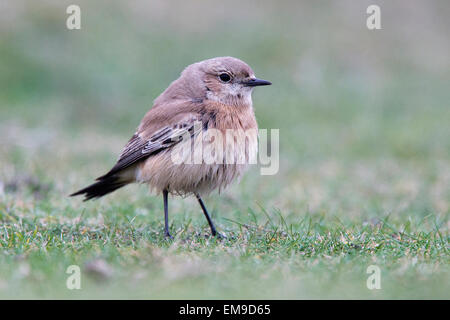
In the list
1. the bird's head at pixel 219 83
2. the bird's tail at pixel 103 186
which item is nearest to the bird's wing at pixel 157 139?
the bird's tail at pixel 103 186

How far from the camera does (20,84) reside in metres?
13.1

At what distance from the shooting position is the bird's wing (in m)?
6.06

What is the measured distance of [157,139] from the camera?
625 centimetres

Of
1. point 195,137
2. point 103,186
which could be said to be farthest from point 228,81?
point 103,186

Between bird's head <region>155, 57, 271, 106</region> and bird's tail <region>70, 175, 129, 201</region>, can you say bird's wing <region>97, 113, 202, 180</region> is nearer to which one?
bird's tail <region>70, 175, 129, 201</region>

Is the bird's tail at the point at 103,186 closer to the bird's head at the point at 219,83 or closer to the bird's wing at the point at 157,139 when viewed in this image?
the bird's wing at the point at 157,139

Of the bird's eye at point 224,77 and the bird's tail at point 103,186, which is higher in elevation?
the bird's eye at point 224,77

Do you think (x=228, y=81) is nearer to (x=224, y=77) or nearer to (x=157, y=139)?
(x=224, y=77)

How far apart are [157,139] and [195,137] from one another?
1.51 ft

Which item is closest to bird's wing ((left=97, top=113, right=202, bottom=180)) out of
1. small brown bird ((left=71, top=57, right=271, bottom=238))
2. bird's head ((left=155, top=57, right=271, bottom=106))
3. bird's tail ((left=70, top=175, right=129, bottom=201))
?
small brown bird ((left=71, top=57, right=271, bottom=238))

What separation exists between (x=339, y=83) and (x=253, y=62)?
2048 mm

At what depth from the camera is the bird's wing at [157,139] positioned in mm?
6062

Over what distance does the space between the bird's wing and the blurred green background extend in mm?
619

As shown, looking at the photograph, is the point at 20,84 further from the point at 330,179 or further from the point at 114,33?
the point at 330,179
